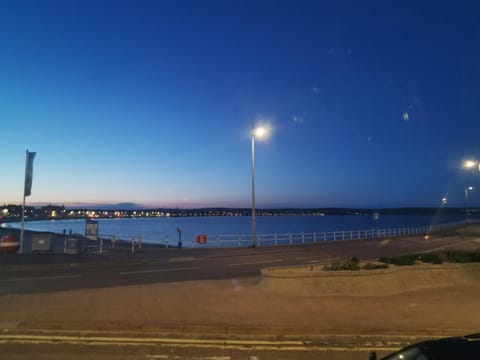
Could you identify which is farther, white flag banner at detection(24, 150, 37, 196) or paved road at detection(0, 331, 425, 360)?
white flag banner at detection(24, 150, 37, 196)

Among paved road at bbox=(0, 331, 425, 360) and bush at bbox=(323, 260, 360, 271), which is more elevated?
bush at bbox=(323, 260, 360, 271)

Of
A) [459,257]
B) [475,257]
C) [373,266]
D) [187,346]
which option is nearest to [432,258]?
[459,257]

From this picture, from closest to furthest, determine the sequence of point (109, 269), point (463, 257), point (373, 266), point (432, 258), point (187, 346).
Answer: point (187, 346)
point (373, 266)
point (432, 258)
point (463, 257)
point (109, 269)

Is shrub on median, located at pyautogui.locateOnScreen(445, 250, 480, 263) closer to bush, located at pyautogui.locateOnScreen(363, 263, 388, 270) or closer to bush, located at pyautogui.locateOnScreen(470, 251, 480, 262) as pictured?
bush, located at pyautogui.locateOnScreen(470, 251, 480, 262)

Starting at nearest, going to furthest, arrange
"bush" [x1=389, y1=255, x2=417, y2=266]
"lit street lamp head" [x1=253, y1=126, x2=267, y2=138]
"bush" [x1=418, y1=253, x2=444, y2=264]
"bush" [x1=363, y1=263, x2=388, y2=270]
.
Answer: "bush" [x1=363, y1=263, x2=388, y2=270], "bush" [x1=389, y1=255, x2=417, y2=266], "bush" [x1=418, y1=253, x2=444, y2=264], "lit street lamp head" [x1=253, y1=126, x2=267, y2=138]

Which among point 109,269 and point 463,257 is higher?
point 463,257

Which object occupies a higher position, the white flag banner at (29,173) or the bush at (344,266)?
the white flag banner at (29,173)

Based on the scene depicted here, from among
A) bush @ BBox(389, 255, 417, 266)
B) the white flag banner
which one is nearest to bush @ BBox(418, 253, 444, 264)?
bush @ BBox(389, 255, 417, 266)

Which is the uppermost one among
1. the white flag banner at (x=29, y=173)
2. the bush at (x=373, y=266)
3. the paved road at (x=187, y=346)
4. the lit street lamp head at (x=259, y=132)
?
the lit street lamp head at (x=259, y=132)

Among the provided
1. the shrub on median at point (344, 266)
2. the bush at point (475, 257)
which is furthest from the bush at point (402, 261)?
→ the bush at point (475, 257)

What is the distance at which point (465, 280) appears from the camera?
12.3 metres

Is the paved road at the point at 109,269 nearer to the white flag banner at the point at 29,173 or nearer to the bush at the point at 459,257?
the white flag banner at the point at 29,173

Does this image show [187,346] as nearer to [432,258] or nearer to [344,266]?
[344,266]

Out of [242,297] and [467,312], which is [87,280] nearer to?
[242,297]
